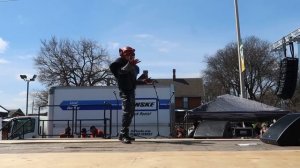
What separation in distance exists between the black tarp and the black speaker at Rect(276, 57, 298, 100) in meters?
4.80

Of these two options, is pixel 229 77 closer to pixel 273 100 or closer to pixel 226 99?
pixel 273 100

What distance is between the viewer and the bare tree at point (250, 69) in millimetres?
66812

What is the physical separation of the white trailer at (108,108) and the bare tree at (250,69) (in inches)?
1701

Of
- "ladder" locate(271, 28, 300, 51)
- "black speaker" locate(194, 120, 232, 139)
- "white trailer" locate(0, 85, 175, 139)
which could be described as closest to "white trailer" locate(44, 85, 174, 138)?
"white trailer" locate(0, 85, 175, 139)

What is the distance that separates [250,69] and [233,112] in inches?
1881

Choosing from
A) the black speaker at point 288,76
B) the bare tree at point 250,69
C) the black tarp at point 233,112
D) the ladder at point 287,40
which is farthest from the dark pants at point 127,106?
the bare tree at point 250,69

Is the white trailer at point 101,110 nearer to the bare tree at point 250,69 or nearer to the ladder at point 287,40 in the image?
the ladder at point 287,40

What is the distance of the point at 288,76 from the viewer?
1020 inches

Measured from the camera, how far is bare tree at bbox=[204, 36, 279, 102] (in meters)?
66.8

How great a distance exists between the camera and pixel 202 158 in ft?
15.0

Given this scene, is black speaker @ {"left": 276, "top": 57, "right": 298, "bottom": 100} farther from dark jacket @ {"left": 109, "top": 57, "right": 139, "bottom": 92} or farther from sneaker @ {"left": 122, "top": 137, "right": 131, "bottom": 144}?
sneaker @ {"left": 122, "top": 137, "right": 131, "bottom": 144}

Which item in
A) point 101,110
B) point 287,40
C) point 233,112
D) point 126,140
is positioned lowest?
point 126,140

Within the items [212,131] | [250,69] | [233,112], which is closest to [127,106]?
[212,131]

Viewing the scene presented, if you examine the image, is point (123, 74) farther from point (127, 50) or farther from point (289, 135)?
point (289, 135)
